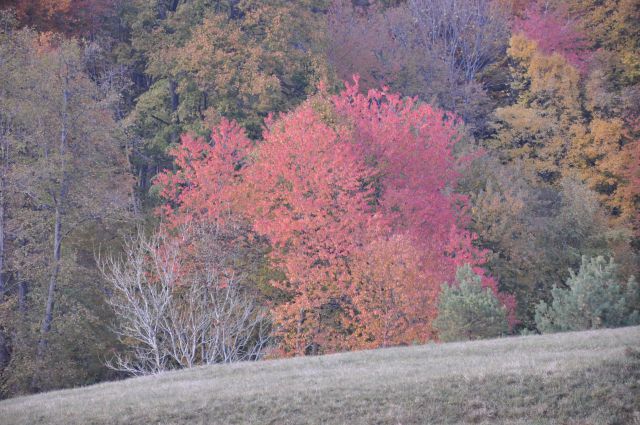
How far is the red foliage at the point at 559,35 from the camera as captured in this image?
133 feet

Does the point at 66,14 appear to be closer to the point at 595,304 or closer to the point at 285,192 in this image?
the point at 285,192

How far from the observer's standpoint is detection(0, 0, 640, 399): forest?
74.3ft

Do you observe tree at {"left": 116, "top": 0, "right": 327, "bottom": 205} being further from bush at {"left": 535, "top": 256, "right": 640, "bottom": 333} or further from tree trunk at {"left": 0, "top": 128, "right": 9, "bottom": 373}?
bush at {"left": 535, "top": 256, "right": 640, "bottom": 333}

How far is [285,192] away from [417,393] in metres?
15.1

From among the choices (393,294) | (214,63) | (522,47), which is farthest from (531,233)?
(214,63)

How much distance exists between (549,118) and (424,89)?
24.0ft

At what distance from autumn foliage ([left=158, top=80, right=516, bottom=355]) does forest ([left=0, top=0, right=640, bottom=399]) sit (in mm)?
105

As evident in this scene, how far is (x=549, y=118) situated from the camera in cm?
3803

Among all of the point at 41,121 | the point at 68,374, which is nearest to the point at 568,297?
the point at 68,374

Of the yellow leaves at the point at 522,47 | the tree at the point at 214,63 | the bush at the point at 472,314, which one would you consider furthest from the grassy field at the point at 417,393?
the yellow leaves at the point at 522,47

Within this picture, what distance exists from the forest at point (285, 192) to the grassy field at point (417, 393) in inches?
163

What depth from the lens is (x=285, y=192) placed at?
84.2 ft

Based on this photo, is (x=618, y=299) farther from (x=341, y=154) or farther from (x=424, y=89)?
(x=424, y=89)

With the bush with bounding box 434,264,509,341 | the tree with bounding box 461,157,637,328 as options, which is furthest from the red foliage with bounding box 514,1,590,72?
the bush with bounding box 434,264,509,341
